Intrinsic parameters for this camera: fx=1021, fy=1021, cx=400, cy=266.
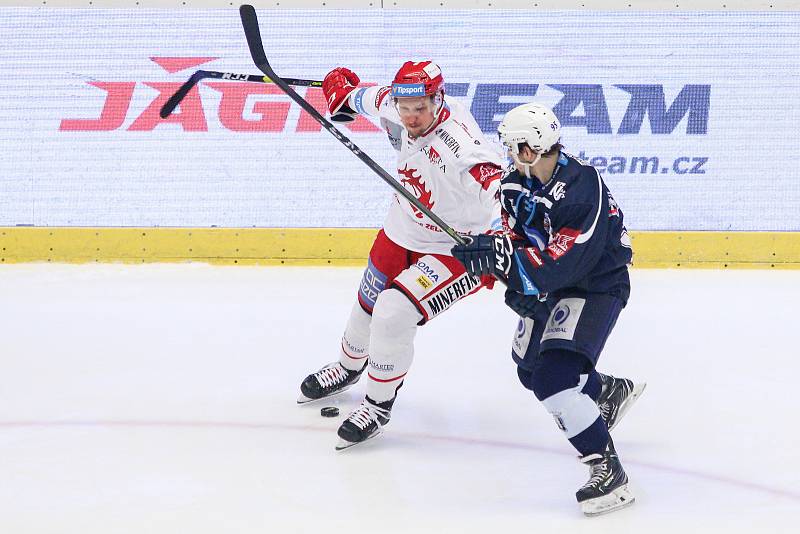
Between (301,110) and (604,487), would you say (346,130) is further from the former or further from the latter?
(604,487)

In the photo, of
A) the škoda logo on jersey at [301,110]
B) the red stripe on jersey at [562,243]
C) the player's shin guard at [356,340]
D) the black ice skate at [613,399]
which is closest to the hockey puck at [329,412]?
the player's shin guard at [356,340]

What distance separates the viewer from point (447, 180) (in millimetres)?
3094

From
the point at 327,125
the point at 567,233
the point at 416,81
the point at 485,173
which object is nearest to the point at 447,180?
the point at 485,173

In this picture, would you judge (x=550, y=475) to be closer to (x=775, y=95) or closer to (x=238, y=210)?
(x=238, y=210)

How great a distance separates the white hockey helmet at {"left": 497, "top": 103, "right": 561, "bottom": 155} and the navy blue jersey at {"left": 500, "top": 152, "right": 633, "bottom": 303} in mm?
77

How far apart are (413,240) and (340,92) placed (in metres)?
0.73

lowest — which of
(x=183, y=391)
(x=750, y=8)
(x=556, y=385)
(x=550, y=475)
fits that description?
(x=183, y=391)

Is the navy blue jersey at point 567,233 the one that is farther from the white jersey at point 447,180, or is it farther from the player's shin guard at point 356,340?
the player's shin guard at point 356,340

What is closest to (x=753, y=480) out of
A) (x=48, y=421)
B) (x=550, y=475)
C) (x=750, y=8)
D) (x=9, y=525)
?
(x=550, y=475)

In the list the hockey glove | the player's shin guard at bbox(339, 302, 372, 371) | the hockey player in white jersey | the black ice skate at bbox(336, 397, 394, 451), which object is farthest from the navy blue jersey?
the hockey glove

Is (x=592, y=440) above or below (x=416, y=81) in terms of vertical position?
below

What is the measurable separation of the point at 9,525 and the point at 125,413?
2.99 feet

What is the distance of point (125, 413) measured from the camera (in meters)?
3.16

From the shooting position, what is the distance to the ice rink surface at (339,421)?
238 cm
